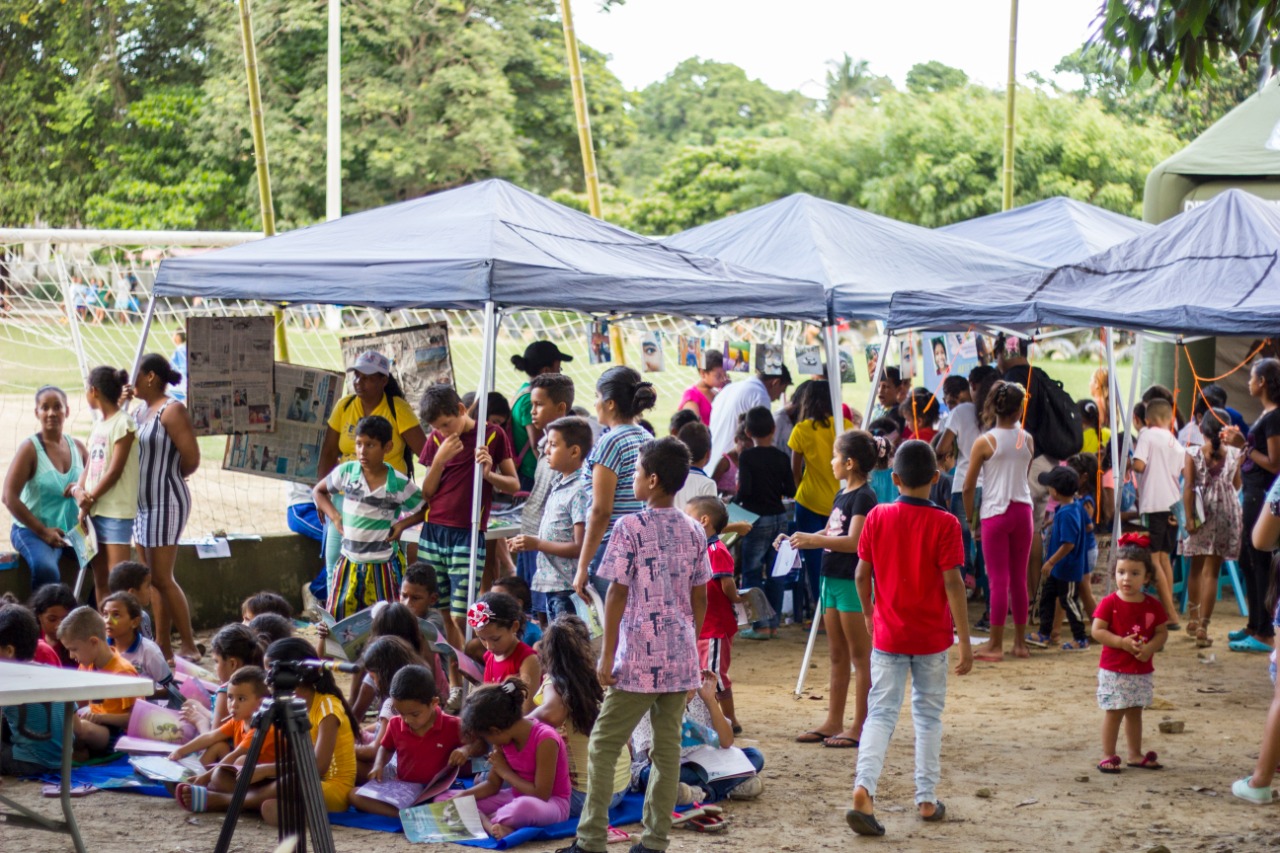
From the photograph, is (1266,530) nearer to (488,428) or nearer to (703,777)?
(703,777)

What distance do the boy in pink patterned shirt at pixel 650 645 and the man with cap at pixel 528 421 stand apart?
2854 millimetres

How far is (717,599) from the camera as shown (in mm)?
5949

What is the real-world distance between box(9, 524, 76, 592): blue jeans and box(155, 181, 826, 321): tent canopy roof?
63.2 inches

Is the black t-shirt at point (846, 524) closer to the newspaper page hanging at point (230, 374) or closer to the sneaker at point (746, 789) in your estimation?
the sneaker at point (746, 789)

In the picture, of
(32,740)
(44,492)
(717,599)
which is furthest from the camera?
(44,492)

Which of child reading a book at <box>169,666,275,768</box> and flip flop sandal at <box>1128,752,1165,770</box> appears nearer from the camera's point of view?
child reading a book at <box>169,666,275,768</box>

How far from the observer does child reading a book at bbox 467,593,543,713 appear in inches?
217

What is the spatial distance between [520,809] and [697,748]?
2.74ft

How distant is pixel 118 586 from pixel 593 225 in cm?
324

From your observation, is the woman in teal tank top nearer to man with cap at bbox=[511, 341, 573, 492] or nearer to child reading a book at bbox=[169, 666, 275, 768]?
man with cap at bbox=[511, 341, 573, 492]

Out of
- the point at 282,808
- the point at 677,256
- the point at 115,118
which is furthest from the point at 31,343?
the point at 115,118

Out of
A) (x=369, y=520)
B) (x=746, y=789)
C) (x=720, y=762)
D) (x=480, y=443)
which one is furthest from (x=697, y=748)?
(x=369, y=520)

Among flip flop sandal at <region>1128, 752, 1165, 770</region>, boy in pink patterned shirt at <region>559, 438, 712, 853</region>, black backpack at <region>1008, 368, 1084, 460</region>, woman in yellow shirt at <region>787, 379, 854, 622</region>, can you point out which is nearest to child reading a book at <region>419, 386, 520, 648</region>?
boy in pink patterned shirt at <region>559, 438, 712, 853</region>

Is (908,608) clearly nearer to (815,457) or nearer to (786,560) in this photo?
(786,560)
